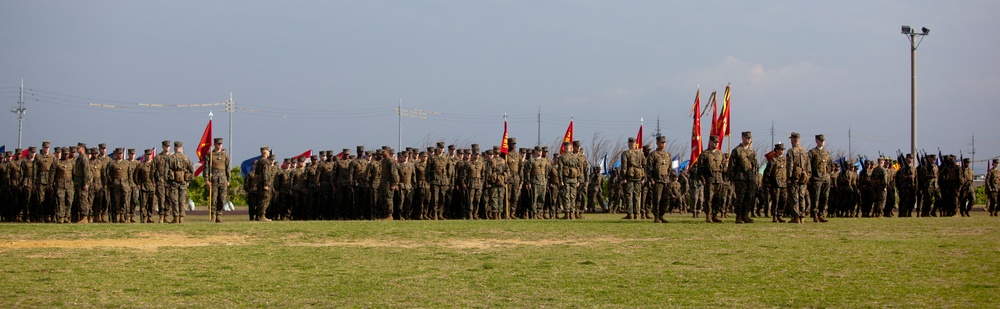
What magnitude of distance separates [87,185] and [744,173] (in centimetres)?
1458

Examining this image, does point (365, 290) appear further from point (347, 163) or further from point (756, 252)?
point (347, 163)

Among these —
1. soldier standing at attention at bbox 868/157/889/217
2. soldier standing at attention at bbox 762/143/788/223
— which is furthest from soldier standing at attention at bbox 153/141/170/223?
soldier standing at attention at bbox 868/157/889/217

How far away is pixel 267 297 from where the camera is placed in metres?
9.88

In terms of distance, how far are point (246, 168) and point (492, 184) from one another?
1506cm

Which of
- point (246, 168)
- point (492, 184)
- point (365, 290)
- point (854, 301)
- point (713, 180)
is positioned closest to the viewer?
point (854, 301)

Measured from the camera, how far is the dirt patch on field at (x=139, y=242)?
51.6 ft

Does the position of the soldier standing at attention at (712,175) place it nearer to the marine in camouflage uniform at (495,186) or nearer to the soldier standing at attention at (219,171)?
the marine in camouflage uniform at (495,186)

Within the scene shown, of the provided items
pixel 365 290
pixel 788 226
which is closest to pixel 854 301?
pixel 365 290

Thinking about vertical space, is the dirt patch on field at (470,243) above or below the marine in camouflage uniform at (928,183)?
below

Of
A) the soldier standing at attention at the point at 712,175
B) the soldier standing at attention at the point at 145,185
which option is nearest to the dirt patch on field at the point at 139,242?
the soldier standing at attention at the point at 145,185

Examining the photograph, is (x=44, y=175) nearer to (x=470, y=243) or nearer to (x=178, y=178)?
(x=178, y=178)

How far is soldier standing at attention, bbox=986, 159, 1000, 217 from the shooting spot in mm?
29852

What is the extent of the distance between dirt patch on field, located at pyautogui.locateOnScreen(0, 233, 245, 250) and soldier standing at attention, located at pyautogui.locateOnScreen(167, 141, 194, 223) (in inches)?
220

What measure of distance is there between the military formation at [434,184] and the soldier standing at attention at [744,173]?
0.21 m
